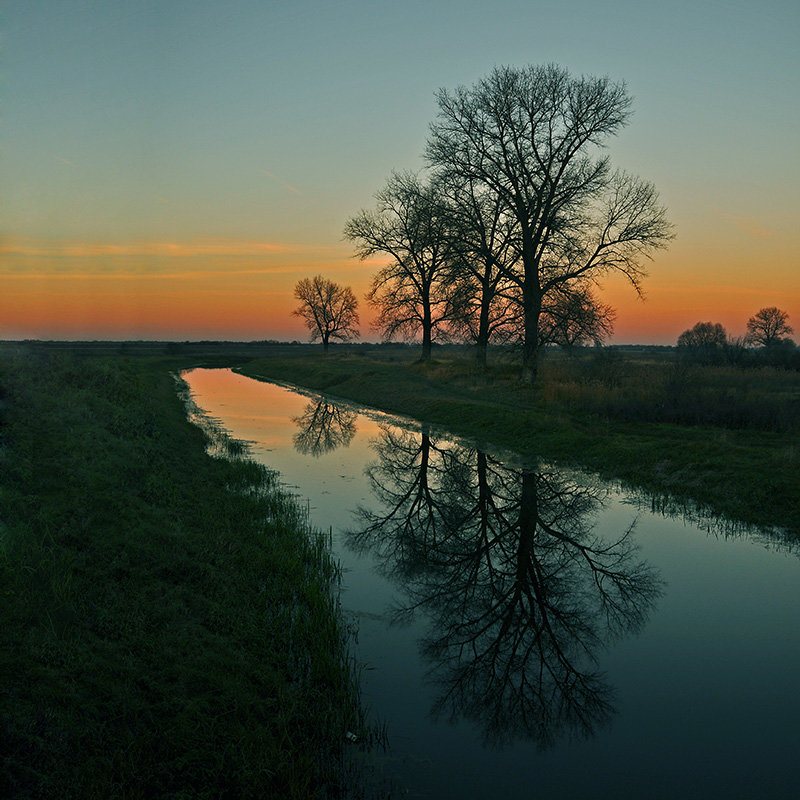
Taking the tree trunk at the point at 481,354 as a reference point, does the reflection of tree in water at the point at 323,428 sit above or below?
below

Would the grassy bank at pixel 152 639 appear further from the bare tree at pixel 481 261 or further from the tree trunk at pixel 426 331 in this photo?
the tree trunk at pixel 426 331

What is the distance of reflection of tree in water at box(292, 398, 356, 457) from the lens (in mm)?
21516

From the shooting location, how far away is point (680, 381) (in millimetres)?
22141

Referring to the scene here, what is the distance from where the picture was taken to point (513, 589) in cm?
Answer: 881

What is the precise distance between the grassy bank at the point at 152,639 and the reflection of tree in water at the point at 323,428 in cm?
925

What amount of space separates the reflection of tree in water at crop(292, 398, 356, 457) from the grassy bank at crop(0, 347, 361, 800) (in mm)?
9250

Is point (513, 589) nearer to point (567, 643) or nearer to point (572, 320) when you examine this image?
point (567, 643)

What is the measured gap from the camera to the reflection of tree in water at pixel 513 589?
20.1 feet

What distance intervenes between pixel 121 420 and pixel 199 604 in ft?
34.6

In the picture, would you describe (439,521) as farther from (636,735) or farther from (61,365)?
(61,365)

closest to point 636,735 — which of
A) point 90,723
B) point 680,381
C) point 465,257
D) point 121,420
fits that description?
point 90,723

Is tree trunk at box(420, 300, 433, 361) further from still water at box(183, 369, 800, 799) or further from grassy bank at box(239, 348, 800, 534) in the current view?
still water at box(183, 369, 800, 799)

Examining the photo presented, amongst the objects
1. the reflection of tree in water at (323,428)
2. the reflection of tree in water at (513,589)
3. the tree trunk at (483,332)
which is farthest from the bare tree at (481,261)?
the reflection of tree in water at (513,589)

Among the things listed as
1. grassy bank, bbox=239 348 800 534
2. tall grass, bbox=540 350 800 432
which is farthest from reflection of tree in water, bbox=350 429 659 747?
tall grass, bbox=540 350 800 432
